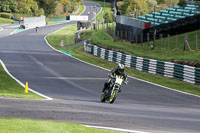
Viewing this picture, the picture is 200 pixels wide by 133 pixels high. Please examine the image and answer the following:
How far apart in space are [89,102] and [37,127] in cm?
855

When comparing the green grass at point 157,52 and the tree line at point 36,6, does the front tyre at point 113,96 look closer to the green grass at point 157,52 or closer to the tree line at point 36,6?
the green grass at point 157,52

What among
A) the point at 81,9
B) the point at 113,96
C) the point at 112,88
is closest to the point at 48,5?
the point at 81,9

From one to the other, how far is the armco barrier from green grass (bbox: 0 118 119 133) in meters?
19.3

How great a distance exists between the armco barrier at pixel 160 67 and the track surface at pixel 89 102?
10.5ft

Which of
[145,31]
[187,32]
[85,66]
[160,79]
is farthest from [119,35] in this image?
[160,79]

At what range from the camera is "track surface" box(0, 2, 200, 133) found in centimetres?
1291

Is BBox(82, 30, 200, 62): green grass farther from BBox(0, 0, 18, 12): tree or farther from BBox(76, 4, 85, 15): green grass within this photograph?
BBox(76, 4, 85, 15): green grass

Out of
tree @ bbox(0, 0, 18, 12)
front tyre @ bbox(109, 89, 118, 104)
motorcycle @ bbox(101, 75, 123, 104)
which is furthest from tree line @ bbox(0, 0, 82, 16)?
front tyre @ bbox(109, 89, 118, 104)

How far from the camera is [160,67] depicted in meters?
34.4

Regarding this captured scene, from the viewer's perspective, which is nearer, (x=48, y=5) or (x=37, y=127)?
(x=37, y=127)

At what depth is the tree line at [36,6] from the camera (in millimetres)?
126875

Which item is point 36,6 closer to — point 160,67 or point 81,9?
point 81,9

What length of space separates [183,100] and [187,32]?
103 feet

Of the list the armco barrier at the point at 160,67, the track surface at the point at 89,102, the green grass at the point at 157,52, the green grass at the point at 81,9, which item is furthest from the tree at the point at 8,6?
the armco barrier at the point at 160,67
